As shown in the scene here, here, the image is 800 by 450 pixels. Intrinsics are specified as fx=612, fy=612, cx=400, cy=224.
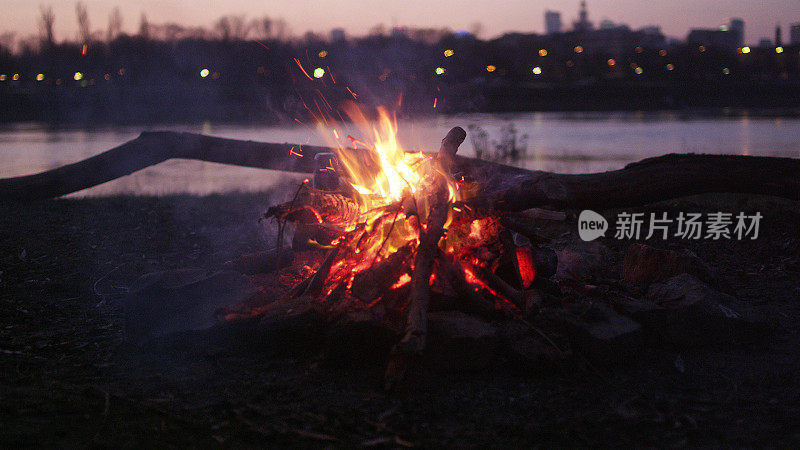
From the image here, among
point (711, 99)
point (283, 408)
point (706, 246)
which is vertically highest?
point (711, 99)

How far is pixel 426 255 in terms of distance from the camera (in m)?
4.05

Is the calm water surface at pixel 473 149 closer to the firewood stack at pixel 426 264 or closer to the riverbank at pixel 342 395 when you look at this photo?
the firewood stack at pixel 426 264

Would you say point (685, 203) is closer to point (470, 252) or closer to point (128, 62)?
point (470, 252)

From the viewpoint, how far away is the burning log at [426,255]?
3449mm

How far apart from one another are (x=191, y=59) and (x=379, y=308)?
61.4 m

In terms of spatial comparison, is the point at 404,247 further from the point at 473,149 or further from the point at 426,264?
the point at 473,149

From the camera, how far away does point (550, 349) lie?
11.9ft

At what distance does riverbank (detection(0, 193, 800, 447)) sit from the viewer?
2.89m

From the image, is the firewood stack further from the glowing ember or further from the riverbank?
the riverbank

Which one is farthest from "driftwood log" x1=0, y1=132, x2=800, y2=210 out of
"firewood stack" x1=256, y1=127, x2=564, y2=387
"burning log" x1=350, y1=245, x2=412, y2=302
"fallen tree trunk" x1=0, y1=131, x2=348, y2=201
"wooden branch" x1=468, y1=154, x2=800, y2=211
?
"fallen tree trunk" x1=0, y1=131, x2=348, y2=201

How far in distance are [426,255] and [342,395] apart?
1119mm

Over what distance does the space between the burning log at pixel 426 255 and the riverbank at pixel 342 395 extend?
291 mm

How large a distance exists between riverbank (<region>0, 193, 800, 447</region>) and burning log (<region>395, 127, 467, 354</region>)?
0.96 ft

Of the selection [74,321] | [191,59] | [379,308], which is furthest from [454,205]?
[191,59]
